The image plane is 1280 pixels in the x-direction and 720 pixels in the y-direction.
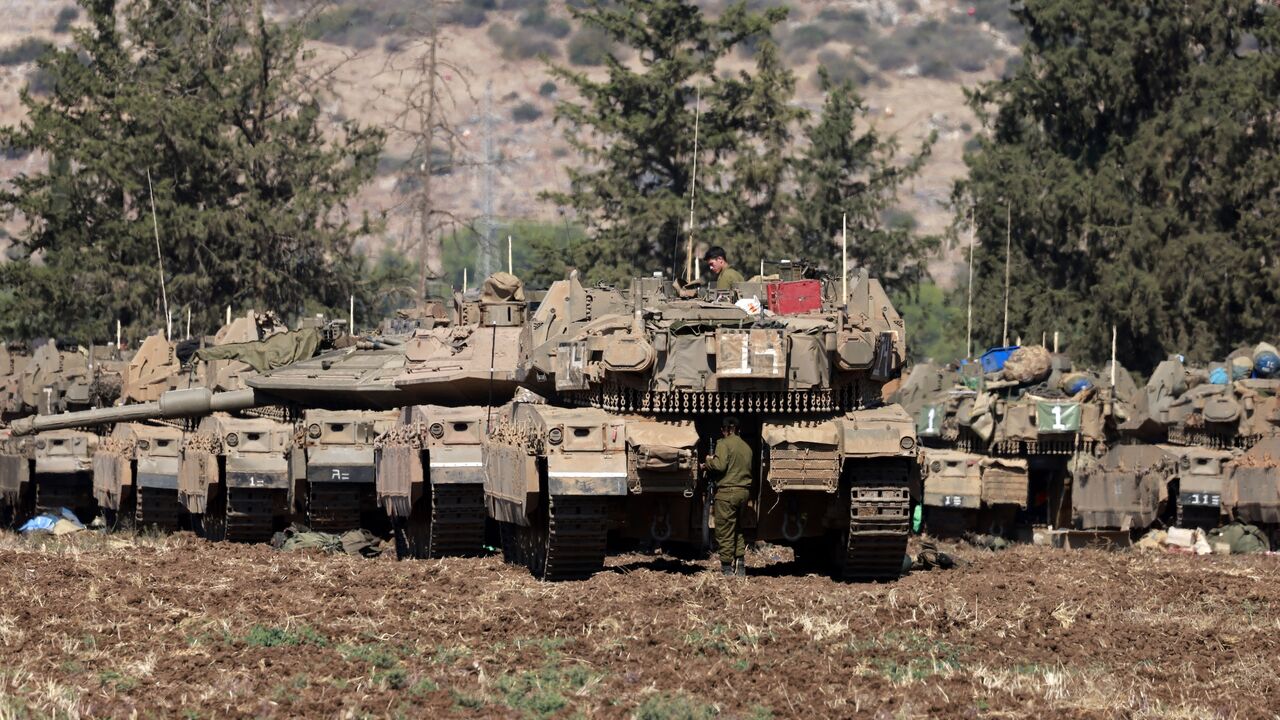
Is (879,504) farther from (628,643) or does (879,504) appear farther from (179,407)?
(179,407)

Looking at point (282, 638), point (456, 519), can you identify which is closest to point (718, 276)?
point (456, 519)

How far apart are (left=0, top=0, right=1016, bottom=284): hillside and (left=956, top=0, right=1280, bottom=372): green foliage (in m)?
71.8

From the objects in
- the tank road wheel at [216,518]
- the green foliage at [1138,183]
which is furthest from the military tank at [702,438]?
the green foliage at [1138,183]

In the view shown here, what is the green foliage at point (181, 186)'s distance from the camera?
51.9 meters

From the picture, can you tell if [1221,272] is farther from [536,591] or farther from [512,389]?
[536,591]

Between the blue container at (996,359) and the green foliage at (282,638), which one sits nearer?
the green foliage at (282,638)

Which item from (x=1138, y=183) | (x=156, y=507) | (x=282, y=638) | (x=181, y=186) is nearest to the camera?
(x=282, y=638)

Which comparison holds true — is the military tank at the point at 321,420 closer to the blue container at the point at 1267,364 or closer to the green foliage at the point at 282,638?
the green foliage at the point at 282,638

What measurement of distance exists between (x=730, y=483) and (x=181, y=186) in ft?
117

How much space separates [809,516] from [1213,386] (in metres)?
10.4

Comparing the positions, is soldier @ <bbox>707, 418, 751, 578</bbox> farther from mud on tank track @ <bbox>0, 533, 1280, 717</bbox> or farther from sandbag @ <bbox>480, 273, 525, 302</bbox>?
sandbag @ <bbox>480, 273, 525, 302</bbox>

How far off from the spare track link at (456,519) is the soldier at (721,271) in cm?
322

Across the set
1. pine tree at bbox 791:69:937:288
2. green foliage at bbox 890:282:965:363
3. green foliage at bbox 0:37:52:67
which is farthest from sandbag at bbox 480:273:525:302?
green foliage at bbox 0:37:52:67

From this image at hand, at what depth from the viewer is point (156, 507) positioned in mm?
27297
